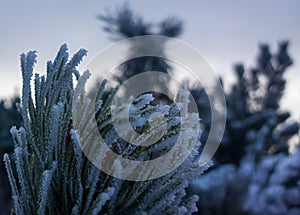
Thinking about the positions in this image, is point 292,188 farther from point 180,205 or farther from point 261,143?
point 180,205

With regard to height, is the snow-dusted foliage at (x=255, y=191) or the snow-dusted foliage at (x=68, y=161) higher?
the snow-dusted foliage at (x=255, y=191)

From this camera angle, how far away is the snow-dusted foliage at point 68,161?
1.57 meters

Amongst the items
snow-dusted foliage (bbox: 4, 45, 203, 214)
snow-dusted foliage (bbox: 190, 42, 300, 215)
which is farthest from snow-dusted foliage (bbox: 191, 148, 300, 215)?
snow-dusted foliage (bbox: 4, 45, 203, 214)

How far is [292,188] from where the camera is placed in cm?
1082

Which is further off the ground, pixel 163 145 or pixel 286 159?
pixel 286 159

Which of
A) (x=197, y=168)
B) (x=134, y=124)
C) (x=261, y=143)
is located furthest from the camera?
(x=261, y=143)

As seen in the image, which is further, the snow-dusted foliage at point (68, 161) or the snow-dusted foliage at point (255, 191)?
the snow-dusted foliage at point (255, 191)

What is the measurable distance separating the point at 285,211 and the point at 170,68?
4.33 m

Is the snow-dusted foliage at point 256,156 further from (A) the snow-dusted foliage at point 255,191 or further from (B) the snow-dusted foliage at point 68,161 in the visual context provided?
A: (B) the snow-dusted foliage at point 68,161

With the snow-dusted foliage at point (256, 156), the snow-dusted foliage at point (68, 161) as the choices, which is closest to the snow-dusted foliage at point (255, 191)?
the snow-dusted foliage at point (256, 156)

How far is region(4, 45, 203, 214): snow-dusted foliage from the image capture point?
5.14 ft

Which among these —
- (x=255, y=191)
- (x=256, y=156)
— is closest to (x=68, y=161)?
(x=255, y=191)

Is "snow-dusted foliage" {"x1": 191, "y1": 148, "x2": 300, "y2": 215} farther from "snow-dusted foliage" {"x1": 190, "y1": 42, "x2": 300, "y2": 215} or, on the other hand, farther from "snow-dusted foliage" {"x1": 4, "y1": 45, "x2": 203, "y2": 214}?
"snow-dusted foliage" {"x1": 4, "y1": 45, "x2": 203, "y2": 214}

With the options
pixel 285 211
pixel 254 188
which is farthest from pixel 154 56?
pixel 285 211
